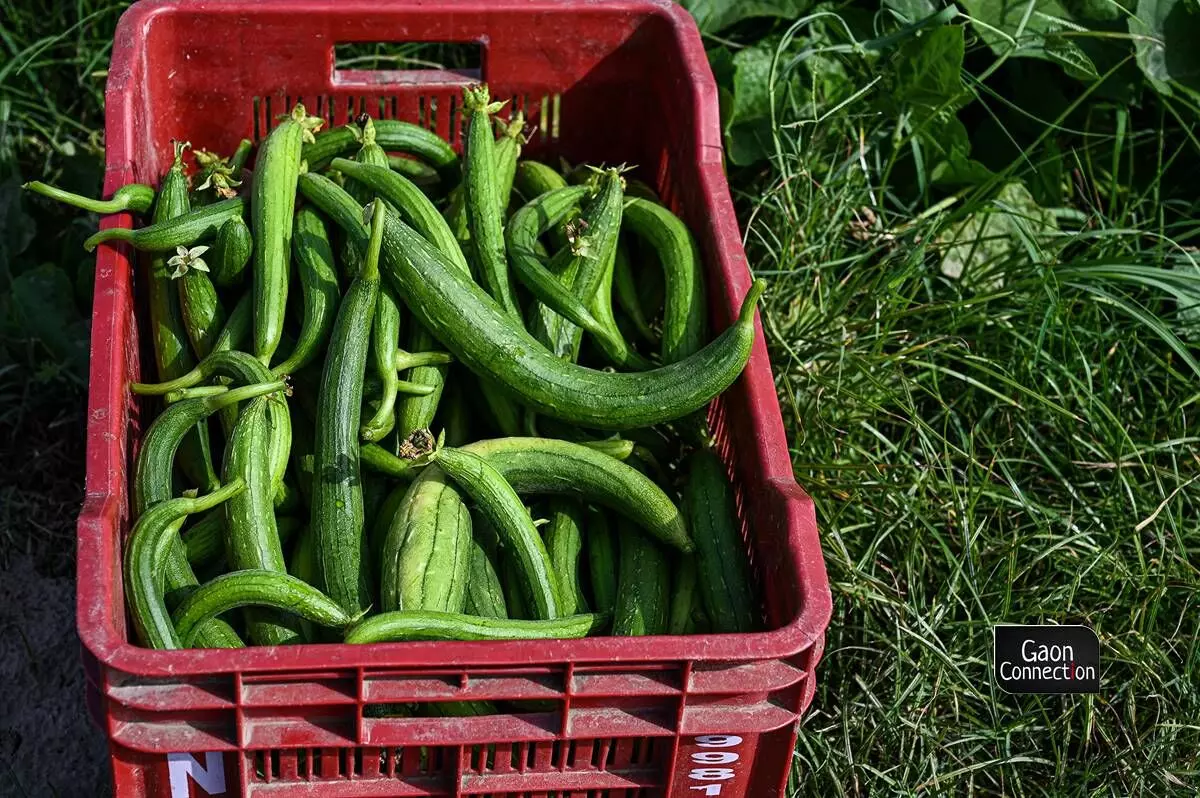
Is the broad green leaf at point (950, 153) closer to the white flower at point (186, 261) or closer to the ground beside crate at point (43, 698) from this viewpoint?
the white flower at point (186, 261)

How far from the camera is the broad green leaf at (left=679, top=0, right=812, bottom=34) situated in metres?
3.75

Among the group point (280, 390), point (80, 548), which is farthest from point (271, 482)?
point (80, 548)

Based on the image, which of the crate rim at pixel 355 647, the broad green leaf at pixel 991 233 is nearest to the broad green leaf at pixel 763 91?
the broad green leaf at pixel 991 233

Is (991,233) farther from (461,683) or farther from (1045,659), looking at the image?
(461,683)

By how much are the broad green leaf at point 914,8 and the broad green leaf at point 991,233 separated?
0.54 m

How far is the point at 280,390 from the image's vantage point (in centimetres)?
246

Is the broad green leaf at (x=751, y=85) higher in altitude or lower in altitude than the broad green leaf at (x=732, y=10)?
lower

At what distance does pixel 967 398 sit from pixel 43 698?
2.32 meters

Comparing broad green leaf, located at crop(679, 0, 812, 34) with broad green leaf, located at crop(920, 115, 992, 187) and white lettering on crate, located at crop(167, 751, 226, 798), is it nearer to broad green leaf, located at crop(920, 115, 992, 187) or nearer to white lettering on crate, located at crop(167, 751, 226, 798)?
broad green leaf, located at crop(920, 115, 992, 187)

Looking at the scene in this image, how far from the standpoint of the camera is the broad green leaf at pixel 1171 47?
3592mm

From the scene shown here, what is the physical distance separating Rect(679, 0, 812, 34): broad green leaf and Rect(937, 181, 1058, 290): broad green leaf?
78 cm

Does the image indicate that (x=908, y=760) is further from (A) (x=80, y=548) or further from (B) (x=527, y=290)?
(A) (x=80, y=548)

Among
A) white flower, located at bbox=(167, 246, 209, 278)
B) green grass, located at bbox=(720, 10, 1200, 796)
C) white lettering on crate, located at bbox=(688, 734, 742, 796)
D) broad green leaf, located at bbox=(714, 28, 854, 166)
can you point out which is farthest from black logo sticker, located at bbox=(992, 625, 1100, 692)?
white flower, located at bbox=(167, 246, 209, 278)

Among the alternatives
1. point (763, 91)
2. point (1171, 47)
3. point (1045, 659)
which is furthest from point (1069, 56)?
point (1045, 659)
